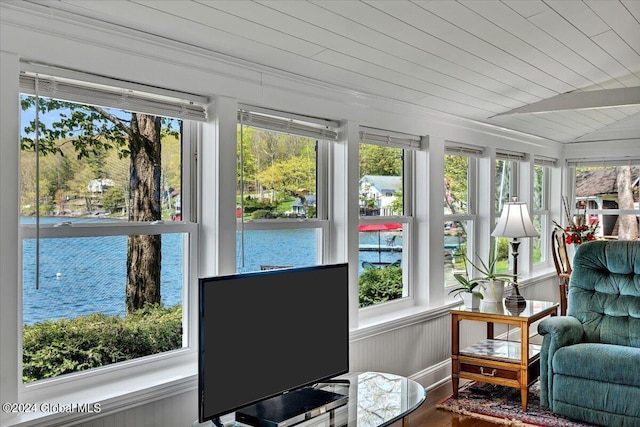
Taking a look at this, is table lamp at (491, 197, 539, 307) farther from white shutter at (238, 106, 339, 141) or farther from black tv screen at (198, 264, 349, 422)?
black tv screen at (198, 264, 349, 422)

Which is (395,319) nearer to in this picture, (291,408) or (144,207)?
(291,408)

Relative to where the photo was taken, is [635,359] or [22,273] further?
[635,359]

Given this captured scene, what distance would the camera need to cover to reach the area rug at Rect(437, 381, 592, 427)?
3.71 meters

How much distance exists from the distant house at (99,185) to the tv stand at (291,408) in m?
1.10

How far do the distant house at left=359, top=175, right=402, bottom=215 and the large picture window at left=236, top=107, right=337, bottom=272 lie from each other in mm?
448

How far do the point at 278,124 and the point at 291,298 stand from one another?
1.01 meters

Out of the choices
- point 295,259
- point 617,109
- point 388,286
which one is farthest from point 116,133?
point 617,109

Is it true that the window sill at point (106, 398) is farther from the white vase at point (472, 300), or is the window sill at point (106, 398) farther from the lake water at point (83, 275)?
the white vase at point (472, 300)

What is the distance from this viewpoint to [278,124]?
3195mm

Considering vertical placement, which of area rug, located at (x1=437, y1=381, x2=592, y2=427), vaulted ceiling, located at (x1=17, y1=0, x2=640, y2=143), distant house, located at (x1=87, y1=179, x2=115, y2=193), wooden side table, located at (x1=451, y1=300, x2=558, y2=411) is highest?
vaulted ceiling, located at (x1=17, y1=0, x2=640, y2=143)

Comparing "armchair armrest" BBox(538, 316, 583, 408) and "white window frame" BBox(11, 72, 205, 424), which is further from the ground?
"white window frame" BBox(11, 72, 205, 424)

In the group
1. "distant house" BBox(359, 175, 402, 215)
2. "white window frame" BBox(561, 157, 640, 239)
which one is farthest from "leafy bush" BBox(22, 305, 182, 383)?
"white window frame" BBox(561, 157, 640, 239)

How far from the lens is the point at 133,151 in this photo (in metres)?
2.66

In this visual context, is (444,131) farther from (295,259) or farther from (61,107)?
(61,107)
